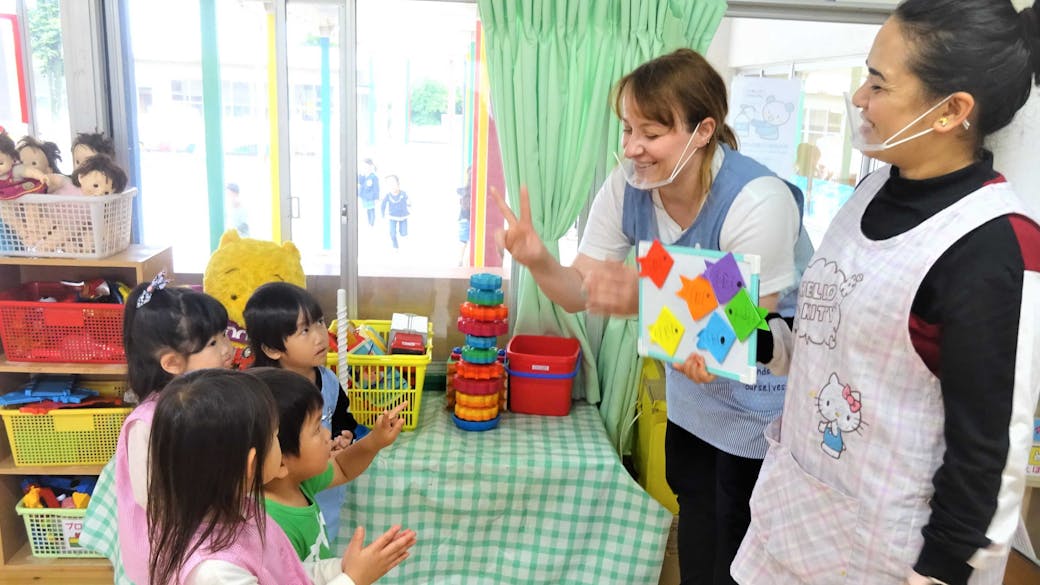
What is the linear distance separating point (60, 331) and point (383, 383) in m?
0.92

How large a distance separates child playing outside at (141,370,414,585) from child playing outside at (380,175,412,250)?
64.9 inches

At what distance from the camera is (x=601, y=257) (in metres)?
1.62

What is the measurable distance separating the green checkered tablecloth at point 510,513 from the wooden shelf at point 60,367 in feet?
2.52

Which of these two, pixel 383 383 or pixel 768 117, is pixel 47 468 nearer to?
pixel 383 383

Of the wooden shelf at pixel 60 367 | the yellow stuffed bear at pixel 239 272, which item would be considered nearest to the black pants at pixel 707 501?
the yellow stuffed bear at pixel 239 272

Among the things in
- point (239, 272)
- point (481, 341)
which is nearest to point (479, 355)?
point (481, 341)

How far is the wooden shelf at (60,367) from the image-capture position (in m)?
2.23

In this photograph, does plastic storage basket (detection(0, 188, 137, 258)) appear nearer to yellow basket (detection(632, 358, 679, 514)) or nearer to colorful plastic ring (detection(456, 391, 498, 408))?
colorful plastic ring (detection(456, 391, 498, 408))

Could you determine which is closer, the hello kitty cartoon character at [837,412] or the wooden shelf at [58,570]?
the hello kitty cartoon character at [837,412]

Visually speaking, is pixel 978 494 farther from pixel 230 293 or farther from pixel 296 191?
pixel 296 191

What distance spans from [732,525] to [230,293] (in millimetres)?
1528

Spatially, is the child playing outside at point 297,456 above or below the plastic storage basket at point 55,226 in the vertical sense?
below

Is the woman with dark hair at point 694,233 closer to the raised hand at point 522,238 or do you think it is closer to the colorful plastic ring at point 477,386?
the raised hand at point 522,238

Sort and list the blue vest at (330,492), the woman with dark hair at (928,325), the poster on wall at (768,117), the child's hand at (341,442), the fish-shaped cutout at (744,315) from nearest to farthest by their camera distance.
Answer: the woman with dark hair at (928,325) → the fish-shaped cutout at (744,315) → the child's hand at (341,442) → the blue vest at (330,492) → the poster on wall at (768,117)
